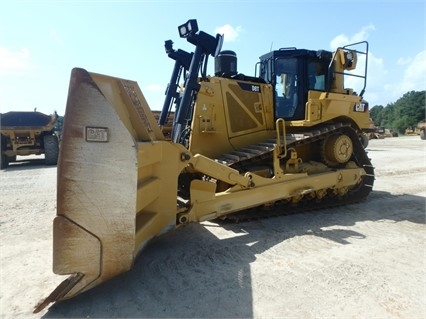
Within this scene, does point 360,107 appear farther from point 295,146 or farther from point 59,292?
point 59,292

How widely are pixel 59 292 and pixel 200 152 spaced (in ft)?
9.62

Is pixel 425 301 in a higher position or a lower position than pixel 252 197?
lower

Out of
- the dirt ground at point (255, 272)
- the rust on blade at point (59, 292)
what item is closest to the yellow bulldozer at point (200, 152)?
the rust on blade at point (59, 292)

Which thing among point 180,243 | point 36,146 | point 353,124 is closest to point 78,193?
point 180,243

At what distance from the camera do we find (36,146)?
13.3 metres

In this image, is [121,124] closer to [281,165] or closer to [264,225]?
[264,225]

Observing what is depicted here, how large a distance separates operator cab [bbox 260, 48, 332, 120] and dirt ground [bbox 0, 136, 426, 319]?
1839 millimetres

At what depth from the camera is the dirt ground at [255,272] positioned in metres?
2.59

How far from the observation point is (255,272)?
3203 mm

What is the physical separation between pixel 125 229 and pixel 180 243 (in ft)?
4.84

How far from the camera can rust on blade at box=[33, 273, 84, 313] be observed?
2418mm

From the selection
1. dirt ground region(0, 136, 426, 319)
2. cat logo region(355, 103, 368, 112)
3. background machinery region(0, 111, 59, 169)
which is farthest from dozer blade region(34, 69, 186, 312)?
background machinery region(0, 111, 59, 169)

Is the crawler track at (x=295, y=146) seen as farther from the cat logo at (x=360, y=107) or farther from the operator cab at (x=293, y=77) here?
the operator cab at (x=293, y=77)

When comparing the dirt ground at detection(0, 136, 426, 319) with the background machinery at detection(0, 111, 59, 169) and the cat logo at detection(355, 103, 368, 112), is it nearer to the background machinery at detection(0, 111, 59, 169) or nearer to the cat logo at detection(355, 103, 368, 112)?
the cat logo at detection(355, 103, 368, 112)
